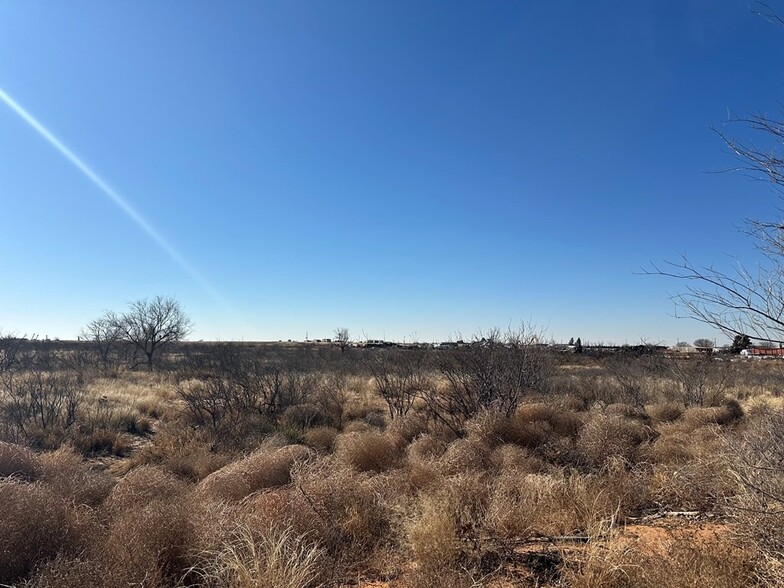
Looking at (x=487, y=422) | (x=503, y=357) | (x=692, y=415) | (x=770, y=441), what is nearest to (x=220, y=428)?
(x=487, y=422)

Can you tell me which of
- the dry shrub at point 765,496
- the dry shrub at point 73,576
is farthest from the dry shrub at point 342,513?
the dry shrub at point 765,496

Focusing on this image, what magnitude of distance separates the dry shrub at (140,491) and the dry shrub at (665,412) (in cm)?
1123

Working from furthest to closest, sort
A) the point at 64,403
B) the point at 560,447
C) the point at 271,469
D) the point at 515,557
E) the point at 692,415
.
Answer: the point at 64,403
the point at 692,415
the point at 560,447
the point at 271,469
the point at 515,557

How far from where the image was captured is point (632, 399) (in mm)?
15125

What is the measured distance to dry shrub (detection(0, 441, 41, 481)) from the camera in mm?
7062

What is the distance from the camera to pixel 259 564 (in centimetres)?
382

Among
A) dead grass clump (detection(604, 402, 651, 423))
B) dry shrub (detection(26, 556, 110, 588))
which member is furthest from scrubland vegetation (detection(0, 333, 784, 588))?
dead grass clump (detection(604, 402, 651, 423))

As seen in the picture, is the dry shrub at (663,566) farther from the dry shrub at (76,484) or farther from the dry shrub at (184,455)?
the dry shrub at (184,455)

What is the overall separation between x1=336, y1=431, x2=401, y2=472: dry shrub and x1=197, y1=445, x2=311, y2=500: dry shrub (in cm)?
109

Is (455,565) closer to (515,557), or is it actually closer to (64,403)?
(515,557)

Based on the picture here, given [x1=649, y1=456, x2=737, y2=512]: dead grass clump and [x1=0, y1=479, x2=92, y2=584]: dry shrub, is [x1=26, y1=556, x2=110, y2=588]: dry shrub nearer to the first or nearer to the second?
[x1=0, y1=479, x2=92, y2=584]: dry shrub

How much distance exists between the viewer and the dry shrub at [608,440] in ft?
27.0

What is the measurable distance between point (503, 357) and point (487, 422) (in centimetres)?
257

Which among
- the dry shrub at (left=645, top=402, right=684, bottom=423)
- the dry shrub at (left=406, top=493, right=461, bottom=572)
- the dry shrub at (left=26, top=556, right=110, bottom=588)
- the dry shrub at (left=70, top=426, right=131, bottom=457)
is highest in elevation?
the dry shrub at (left=645, top=402, right=684, bottom=423)
